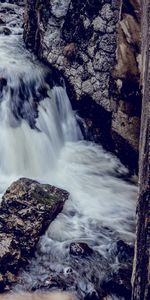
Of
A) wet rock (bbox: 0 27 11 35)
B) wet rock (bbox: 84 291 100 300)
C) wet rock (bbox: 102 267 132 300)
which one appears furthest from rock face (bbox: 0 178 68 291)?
wet rock (bbox: 0 27 11 35)

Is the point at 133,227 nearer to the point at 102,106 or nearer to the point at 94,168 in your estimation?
the point at 94,168

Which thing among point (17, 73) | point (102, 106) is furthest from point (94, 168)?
point (17, 73)

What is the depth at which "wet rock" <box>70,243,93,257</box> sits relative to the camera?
492cm

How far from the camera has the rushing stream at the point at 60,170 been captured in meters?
4.84

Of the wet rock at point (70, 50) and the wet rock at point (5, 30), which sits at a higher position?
the wet rock at point (5, 30)

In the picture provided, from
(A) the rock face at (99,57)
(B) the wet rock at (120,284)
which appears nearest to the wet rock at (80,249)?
(B) the wet rock at (120,284)

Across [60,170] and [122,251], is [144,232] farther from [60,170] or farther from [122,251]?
[60,170]

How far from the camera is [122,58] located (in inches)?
256

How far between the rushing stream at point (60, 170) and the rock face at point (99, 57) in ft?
1.13

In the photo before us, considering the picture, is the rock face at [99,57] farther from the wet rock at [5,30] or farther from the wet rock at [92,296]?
the wet rock at [92,296]

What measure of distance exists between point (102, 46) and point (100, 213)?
2901mm

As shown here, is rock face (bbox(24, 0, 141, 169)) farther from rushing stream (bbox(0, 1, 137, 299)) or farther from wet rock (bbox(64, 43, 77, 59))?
rushing stream (bbox(0, 1, 137, 299))

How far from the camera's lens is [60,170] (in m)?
6.88

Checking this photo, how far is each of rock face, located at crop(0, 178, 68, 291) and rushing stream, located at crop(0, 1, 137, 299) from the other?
144 mm
